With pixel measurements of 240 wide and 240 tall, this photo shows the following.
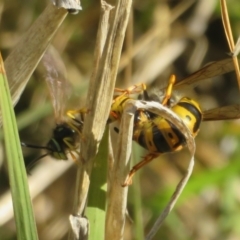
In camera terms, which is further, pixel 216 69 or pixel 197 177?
pixel 197 177

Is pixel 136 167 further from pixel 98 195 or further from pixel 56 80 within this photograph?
pixel 56 80

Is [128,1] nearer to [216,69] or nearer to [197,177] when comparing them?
[216,69]

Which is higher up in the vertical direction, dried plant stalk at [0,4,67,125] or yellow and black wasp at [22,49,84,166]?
dried plant stalk at [0,4,67,125]

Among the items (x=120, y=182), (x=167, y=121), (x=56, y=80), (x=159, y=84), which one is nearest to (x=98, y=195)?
(x=120, y=182)

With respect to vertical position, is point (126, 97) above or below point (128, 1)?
below

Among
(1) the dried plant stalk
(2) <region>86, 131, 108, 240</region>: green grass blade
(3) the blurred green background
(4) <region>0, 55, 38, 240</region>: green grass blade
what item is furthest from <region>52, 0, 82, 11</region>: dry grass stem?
(3) the blurred green background

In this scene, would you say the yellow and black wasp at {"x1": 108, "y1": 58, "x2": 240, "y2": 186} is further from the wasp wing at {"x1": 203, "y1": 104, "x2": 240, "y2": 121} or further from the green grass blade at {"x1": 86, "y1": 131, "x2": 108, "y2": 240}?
the green grass blade at {"x1": 86, "y1": 131, "x2": 108, "y2": 240}

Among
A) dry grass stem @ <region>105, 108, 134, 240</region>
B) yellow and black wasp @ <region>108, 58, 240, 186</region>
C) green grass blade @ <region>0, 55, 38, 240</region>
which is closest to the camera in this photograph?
green grass blade @ <region>0, 55, 38, 240</region>

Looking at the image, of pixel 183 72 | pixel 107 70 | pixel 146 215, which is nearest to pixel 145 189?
pixel 146 215
